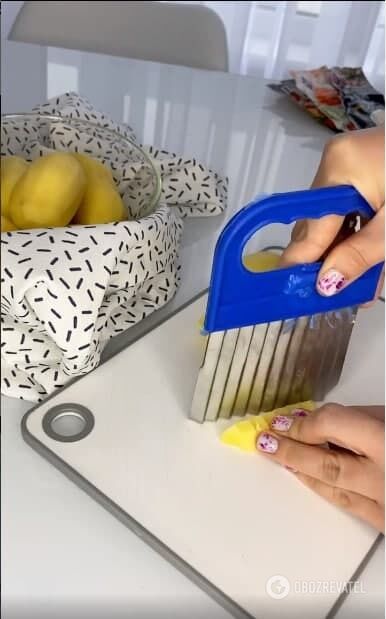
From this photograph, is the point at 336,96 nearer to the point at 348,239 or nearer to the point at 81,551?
the point at 348,239

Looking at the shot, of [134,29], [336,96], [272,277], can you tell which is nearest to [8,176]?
[272,277]

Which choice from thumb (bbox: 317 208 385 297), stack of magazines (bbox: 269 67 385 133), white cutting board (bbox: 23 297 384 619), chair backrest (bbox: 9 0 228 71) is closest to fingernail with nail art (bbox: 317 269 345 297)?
thumb (bbox: 317 208 385 297)

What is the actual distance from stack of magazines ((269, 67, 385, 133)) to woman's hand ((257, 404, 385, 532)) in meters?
0.45

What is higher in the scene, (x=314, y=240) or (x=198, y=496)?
(x=314, y=240)

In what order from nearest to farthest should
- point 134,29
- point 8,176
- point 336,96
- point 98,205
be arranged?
point 8,176 → point 98,205 → point 336,96 → point 134,29

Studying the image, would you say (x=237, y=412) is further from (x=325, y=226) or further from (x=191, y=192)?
(x=191, y=192)

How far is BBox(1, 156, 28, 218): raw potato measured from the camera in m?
0.31

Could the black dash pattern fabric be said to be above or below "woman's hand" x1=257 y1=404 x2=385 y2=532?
above

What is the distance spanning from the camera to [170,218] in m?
0.47

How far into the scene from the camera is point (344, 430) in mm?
369

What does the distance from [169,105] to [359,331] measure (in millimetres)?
439

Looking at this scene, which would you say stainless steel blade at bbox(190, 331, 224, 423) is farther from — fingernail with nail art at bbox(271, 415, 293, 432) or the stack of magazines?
the stack of magazines

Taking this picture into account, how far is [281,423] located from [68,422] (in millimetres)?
122

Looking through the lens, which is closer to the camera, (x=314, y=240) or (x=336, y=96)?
(x=314, y=240)
